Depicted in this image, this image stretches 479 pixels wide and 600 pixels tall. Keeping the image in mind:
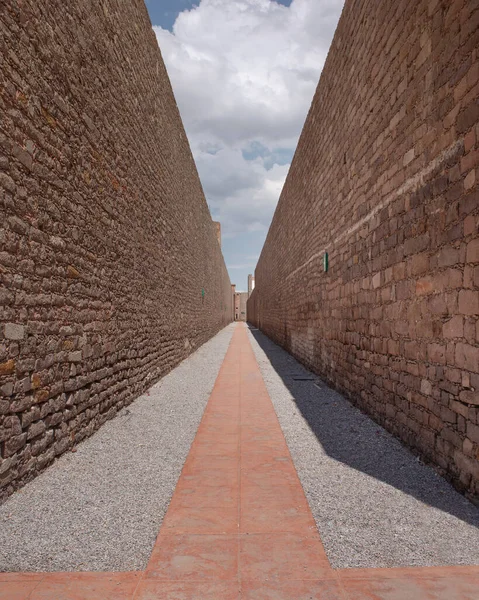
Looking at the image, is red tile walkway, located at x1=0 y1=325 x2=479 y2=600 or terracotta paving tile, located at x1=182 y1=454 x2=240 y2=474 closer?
red tile walkway, located at x1=0 y1=325 x2=479 y2=600

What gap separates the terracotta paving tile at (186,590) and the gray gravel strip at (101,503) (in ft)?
0.59

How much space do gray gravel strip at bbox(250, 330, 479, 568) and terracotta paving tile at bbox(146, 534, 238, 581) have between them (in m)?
0.51

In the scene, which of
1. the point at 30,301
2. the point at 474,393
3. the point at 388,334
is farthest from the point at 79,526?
the point at 388,334

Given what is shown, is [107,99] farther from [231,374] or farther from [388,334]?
[231,374]

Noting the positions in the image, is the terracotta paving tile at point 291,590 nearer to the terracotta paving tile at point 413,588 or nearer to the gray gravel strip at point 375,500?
the terracotta paving tile at point 413,588

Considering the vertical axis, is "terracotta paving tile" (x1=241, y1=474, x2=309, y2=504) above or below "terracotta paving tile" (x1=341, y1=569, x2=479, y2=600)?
below

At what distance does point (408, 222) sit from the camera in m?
3.86

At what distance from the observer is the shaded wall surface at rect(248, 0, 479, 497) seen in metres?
2.90

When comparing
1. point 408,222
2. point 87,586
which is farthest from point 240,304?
point 87,586

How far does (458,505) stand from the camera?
2.65 metres

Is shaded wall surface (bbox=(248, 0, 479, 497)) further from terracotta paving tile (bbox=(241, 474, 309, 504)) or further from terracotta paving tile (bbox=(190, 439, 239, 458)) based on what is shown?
terracotta paving tile (bbox=(190, 439, 239, 458))

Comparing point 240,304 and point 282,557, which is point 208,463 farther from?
point 240,304

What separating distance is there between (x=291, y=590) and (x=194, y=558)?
50 cm

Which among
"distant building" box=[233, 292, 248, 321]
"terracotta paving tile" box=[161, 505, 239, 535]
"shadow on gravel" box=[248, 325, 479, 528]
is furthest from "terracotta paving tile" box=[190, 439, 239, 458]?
"distant building" box=[233, 292, 248, 321]
